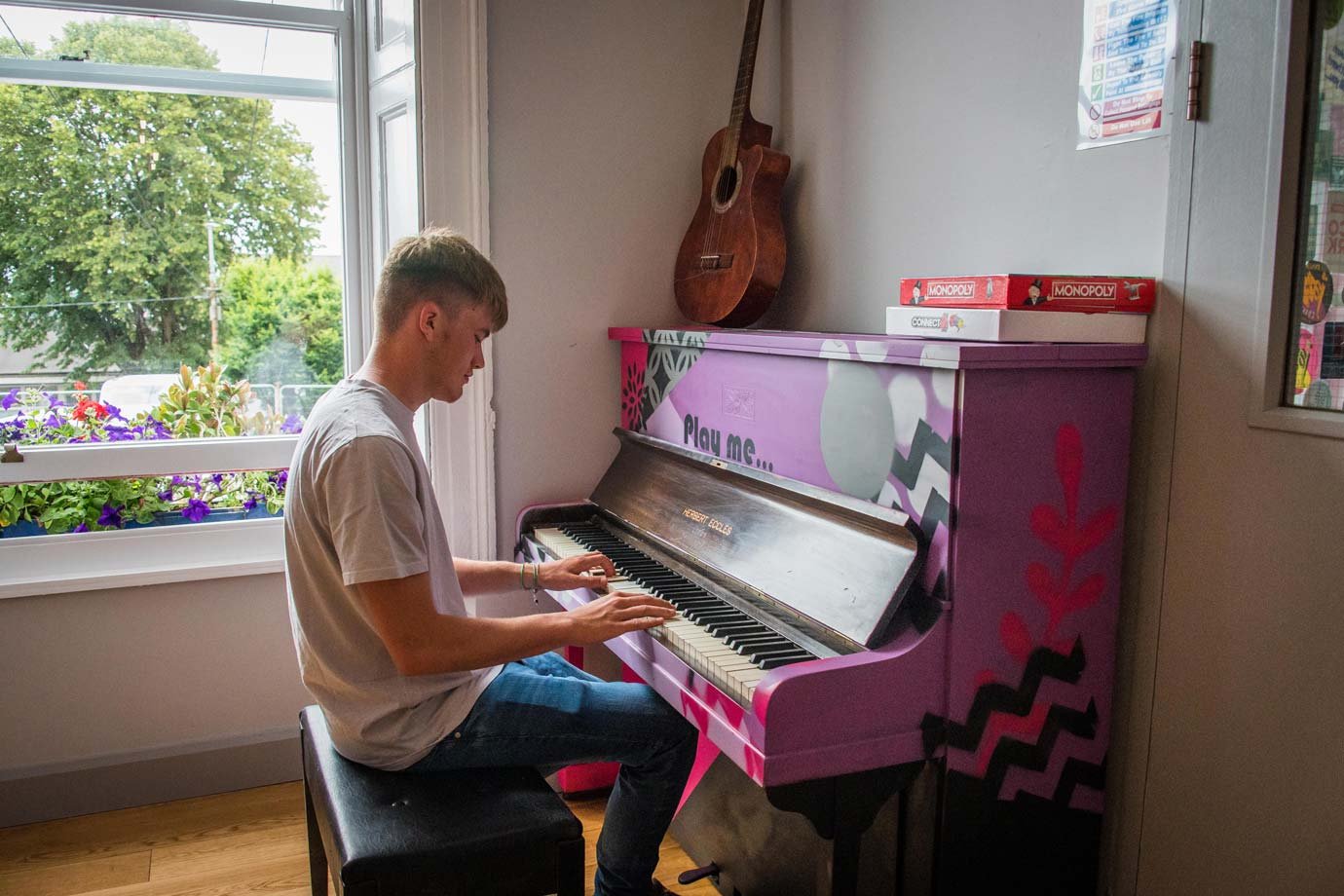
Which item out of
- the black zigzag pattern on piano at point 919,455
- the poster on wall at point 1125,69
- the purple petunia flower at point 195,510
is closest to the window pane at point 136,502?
the purple petunia flower at point 195,510

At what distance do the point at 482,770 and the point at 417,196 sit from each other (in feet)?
4.73

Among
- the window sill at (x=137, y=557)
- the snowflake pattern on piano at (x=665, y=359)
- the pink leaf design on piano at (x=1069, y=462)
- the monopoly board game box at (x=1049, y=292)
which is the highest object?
the monopoly board game box at (x=1049, y=292)

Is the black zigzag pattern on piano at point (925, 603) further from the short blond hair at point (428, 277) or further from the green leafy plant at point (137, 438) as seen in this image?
the green leafy plant at point (137, 438)

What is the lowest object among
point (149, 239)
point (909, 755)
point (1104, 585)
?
point (909, 755)

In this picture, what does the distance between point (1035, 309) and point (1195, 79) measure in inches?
16.0

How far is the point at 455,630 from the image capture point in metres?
1.53

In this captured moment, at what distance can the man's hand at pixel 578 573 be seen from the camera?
1.99m

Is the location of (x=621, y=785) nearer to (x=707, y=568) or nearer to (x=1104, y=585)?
(x=707, y=568)

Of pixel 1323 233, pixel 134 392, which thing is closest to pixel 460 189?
pixel 134 392

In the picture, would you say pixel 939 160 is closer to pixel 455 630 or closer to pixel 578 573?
pixel 578 573

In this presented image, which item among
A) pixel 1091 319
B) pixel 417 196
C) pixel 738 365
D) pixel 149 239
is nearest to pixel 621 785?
pixel 738 365

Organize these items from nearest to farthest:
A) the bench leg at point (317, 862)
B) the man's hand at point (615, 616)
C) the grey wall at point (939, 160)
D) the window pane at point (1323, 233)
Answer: the window pane at point (1323, 233) < the man's hand at point (615, 616) < the grey wall at point (939, 160) < the bench leg at point (317, 862)

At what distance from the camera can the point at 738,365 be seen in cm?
213

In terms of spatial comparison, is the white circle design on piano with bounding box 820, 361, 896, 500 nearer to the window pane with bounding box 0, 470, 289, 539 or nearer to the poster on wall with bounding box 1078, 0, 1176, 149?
the poster on wall with bounding box 1078, 0, 1176, 149
